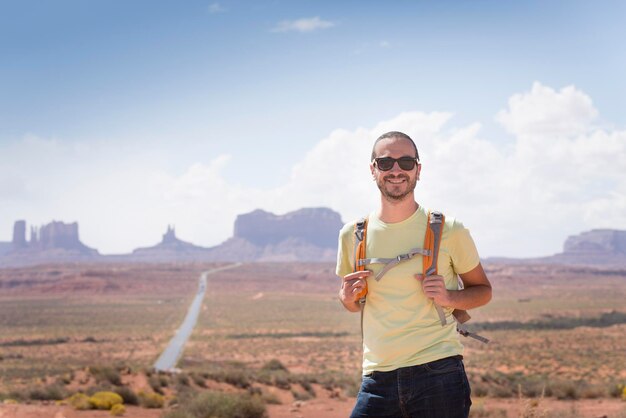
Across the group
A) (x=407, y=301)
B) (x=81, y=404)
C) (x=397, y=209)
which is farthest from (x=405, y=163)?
(x=81, y=404)

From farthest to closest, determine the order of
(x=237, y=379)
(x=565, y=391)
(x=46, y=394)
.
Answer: (x=237, y=379), (x=565, y=391), (x=46, y=394)

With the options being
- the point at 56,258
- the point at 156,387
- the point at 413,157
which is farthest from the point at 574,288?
the point at 56,258

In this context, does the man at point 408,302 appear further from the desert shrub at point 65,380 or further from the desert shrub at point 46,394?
the desert shrub at point 65,380

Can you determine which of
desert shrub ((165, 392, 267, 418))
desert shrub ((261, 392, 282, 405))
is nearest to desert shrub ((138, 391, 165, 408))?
desert shrub ((165, 392, 267, 418))

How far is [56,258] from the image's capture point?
652 feet

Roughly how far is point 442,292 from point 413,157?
58 centimetres

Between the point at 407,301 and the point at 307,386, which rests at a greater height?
the point at 407,301

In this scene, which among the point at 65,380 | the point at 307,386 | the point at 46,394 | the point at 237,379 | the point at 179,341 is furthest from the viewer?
the point at 179,341

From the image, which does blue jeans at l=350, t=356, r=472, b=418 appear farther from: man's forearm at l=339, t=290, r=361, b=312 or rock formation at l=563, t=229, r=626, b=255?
rock formation at l=563, t=229, r=626, b=255

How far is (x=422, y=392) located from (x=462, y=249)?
23.1 inches

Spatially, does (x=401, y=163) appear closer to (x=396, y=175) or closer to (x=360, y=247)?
(x=396, y=175)

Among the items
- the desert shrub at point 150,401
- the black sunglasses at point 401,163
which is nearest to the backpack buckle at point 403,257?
the black sunglasses at point 401,163

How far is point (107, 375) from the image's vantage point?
56.5 ft

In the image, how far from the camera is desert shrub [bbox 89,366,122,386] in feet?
55.3
